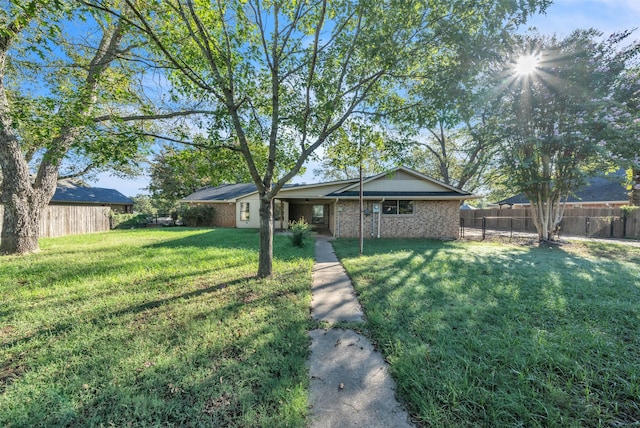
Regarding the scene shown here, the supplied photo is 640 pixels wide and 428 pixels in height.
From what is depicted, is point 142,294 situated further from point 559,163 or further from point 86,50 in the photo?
point 559,163

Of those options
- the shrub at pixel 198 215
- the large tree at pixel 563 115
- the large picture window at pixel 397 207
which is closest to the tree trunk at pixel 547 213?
the large tree at pixel 563 115

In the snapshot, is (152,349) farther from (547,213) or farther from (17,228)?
(547,213)

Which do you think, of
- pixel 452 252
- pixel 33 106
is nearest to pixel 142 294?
pixel 33 106

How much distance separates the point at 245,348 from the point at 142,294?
115 inches

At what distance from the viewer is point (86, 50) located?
6914 mm

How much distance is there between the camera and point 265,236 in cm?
527

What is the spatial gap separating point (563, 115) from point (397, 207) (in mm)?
7393

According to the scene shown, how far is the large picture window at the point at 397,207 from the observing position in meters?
13.4

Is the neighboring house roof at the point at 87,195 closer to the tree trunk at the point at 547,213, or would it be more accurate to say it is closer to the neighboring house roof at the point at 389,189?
the neighboring house roof at the point at 389,189

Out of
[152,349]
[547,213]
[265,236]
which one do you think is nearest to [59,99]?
[265,236]

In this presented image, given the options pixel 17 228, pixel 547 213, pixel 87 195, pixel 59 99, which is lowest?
pixel 17 228

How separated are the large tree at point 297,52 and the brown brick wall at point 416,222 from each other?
811 cm

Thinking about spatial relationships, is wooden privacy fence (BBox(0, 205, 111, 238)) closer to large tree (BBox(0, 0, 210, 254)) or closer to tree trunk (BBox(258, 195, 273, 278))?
large tree (BBox(0, 0, 210, 254))

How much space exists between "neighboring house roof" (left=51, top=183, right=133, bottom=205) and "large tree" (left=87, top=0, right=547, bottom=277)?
2244 cm
